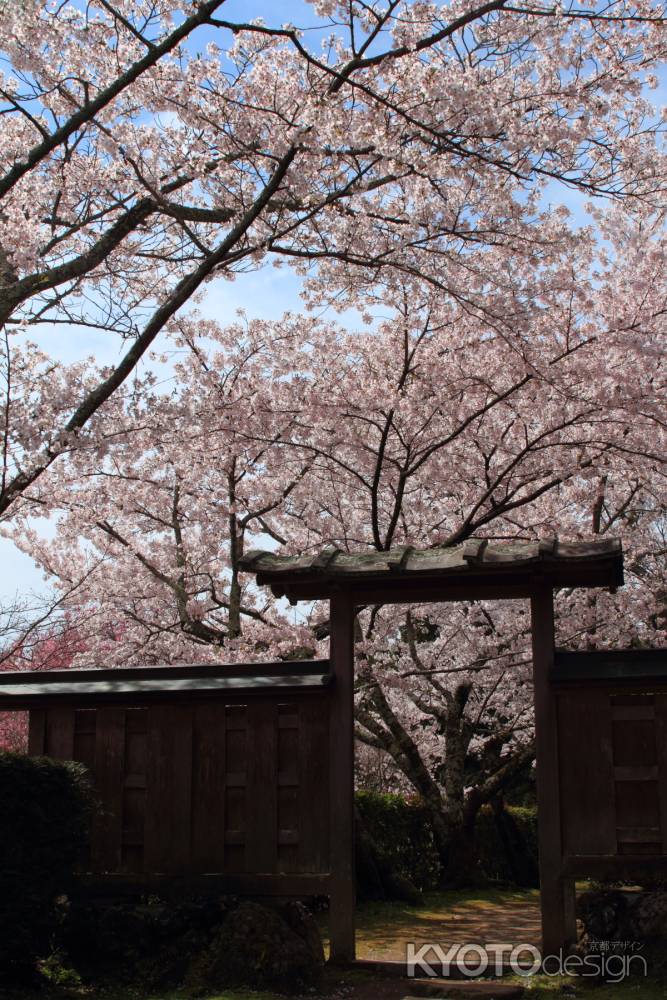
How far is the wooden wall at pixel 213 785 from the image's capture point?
248 inches

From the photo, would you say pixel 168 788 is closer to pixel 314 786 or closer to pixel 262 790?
pixel 262 790

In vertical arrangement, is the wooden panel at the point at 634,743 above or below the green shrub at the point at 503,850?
above

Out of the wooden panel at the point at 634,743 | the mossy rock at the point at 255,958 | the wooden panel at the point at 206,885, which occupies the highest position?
the wooden panel at the point at 634,743

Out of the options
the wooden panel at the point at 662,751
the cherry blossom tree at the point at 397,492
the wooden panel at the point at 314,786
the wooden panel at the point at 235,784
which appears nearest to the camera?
the wooden panel at the point at 662,751

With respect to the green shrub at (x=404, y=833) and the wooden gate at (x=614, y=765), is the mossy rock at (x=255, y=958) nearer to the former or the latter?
the wooden gate at (x=614, y=765)

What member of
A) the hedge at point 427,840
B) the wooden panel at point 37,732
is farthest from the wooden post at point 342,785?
the hedge at point 427,840

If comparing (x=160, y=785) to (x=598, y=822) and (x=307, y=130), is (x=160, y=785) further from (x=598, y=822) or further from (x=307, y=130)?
(x=307, y=130)

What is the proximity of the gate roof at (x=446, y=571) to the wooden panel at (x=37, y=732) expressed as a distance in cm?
187

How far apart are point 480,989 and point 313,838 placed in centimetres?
139

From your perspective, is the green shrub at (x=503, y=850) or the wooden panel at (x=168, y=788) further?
the green shrub at (x=503, y=850)

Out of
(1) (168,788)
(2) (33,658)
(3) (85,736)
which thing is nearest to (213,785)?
(1) (168,788)

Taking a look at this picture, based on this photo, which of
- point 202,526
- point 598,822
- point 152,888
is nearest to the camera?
point 598,822

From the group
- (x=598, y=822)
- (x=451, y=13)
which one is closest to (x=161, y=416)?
(x=451, y=13)

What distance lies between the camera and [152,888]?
6.33 metres
